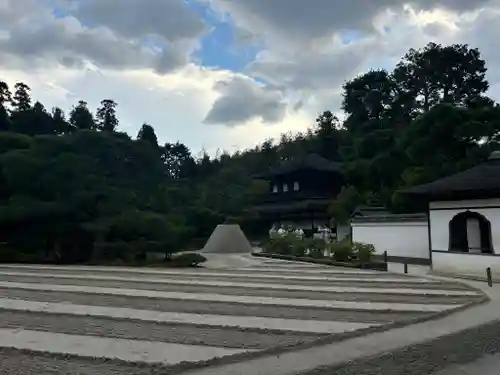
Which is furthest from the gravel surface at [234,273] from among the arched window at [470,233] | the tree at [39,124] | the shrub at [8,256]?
the tree at [39,124]

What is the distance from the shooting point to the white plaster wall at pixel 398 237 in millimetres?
15354

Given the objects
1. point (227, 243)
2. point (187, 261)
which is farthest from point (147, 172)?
→ point (187, 261)

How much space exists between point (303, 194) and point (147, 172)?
41.9 ft

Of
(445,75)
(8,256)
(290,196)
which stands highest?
(445,75)

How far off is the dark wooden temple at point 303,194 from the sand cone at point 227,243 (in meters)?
7.47

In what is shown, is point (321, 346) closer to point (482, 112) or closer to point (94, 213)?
point (94, 213)

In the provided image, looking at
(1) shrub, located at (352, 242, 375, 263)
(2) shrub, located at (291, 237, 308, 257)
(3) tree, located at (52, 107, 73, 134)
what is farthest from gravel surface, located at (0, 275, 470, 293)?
(3) tree, located at (52, 107, 73, 134)

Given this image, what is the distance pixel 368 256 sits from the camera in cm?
1357

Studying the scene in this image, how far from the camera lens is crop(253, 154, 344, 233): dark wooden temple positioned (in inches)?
1106

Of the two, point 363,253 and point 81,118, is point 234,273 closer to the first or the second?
point 363,253

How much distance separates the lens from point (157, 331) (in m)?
5.49

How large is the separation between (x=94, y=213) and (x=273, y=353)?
41.8ft

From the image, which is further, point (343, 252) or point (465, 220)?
point (343, 252)

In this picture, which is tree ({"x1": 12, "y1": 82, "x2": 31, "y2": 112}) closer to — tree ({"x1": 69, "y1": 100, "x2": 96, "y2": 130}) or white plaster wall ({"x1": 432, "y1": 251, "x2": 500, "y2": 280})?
tree ({"x1": 69, "y1": 100, "x2": 96, "y2": 130})
